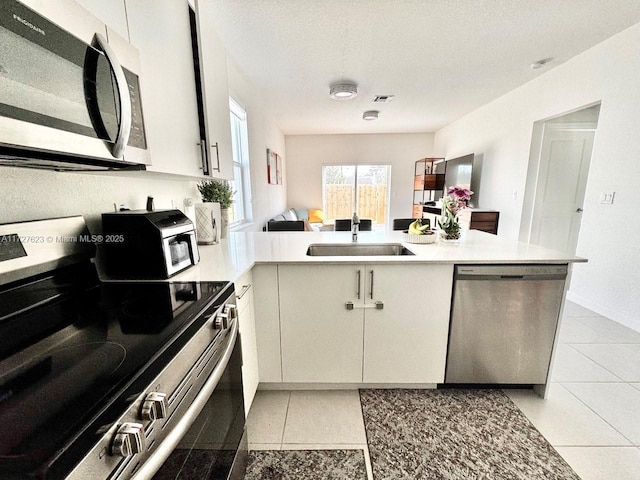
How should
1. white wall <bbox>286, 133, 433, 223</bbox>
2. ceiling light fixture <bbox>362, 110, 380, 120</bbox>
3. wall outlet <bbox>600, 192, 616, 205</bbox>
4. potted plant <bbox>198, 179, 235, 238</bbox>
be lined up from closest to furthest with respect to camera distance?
potted plant <bbox>198, 179, 235, 238</bbox> → wall outlet <bbox>600, 192, 616, 205</bbox> → ceiling light fixture <bbox>362, 110, 380, 120</bbox> → white wall <bbox>286, 133, 433, 223</bbox>

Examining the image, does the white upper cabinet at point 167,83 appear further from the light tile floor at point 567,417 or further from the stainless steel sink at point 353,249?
the light tile floor at point 567,417

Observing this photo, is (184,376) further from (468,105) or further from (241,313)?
(468,105)

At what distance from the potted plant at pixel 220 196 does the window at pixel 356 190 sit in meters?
5.06

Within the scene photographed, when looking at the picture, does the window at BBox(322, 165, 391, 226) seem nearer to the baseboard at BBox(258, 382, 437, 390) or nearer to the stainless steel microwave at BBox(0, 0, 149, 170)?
the baseboard at BBox(258, 382, 437, 390)

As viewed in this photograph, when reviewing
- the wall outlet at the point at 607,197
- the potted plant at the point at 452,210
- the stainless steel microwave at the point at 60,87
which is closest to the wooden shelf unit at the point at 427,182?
the wall outlet at the point at 607,197

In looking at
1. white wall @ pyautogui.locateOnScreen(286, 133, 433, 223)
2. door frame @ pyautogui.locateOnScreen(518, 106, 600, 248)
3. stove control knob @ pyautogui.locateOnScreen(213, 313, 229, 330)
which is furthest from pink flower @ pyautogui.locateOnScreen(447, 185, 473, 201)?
white wall @ pyautogui.locateOnScreen(286, 133, 433, 223)

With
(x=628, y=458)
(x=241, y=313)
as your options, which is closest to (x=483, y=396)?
(x=628, y=458)

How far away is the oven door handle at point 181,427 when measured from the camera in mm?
503

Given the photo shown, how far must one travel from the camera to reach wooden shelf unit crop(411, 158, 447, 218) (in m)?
5.93

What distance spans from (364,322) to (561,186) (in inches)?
145

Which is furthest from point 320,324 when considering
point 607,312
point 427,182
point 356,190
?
point 356,190

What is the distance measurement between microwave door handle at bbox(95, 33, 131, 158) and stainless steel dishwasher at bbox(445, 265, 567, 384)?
1.55 metres

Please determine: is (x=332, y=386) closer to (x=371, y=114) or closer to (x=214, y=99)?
(x=214, y=99)

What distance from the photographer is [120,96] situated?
77 cm
